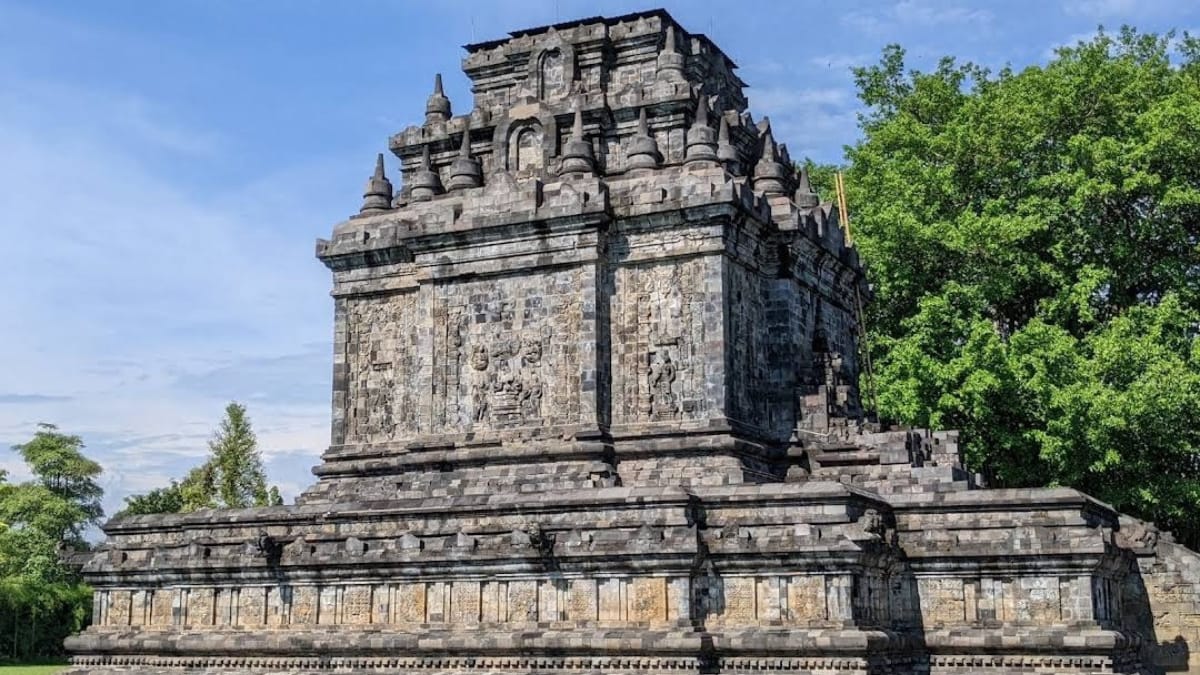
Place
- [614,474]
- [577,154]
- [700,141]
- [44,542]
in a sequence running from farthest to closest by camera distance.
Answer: [44,542], [577,154], [700,141], [614,474]

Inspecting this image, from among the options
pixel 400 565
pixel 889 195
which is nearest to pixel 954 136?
pixel 889 195

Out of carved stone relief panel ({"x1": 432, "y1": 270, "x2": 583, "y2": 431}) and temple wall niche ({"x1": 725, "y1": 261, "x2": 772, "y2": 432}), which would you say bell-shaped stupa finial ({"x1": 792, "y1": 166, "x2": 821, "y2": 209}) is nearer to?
temple wall niche ({"x1": 725, "y1": 261, "x2": 772, "y2": 432})

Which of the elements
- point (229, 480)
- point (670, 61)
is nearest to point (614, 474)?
point (670, 61)

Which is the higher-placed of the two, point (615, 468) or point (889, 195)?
point (889, 195)

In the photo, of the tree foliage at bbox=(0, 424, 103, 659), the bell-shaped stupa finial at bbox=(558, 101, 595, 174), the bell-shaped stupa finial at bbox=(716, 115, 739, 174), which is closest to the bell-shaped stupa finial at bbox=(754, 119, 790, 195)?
the bell-shaped stupa finial at bbox=(716, 115, 739, 174)

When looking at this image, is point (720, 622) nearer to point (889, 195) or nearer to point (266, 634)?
point (266, 634)

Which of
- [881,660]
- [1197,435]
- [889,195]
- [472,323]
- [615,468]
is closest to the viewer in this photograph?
[881,660]

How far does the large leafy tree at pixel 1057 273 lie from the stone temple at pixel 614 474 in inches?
180

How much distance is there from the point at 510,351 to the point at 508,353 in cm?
5

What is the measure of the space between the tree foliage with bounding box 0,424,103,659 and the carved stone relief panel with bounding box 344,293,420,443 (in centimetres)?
2121

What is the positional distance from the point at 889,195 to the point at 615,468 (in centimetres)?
1374

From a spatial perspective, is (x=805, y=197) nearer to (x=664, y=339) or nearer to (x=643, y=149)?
(x=643, y=149)

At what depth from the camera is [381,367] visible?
26.4m

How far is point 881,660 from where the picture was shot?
19.4 metres
